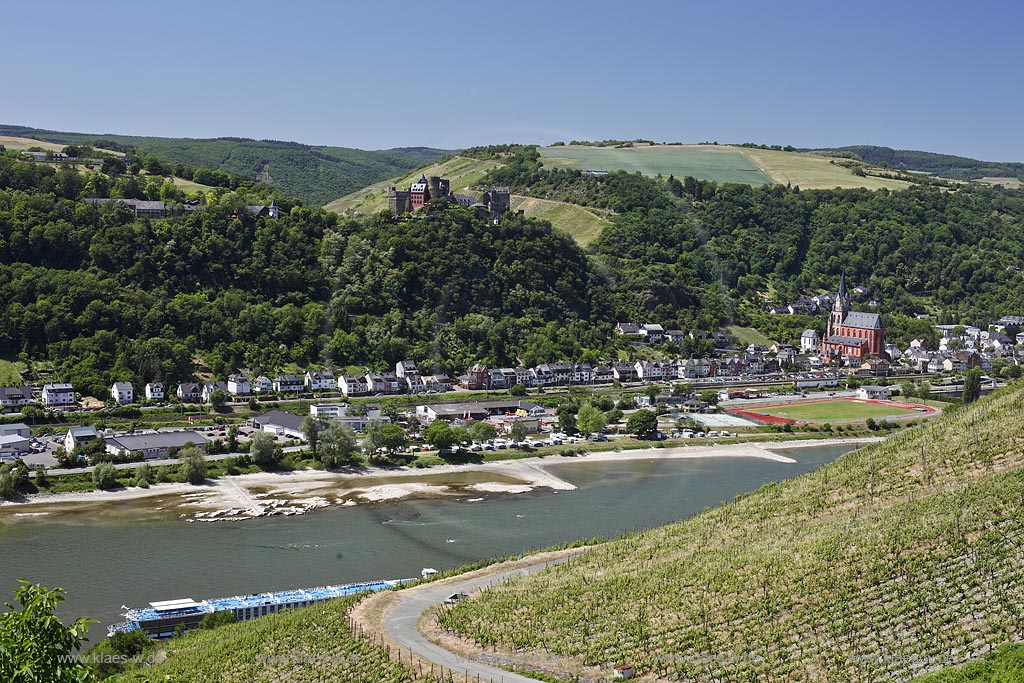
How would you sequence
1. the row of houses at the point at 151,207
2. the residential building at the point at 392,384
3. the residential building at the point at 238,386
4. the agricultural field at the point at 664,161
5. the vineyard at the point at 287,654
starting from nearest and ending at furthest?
the vineyard at the point at 287,654
the residential building at the point at 238,386
the residential building at the point at 392,384
the row of houses at the point at 151,207
the agricultural field at the point at 664,161

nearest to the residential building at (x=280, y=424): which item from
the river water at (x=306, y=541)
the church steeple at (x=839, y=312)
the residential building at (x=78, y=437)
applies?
the residential building at (x=78, y=437)

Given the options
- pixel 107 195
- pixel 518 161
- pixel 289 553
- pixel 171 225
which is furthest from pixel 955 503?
pixel 518 161

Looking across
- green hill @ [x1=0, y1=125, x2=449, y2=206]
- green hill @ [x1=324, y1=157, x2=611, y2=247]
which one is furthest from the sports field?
green hill @ [x1=0, y1=125, x2=449, y2=206]

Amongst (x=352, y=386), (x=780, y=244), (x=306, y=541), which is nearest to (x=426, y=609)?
(x=306, y=541)

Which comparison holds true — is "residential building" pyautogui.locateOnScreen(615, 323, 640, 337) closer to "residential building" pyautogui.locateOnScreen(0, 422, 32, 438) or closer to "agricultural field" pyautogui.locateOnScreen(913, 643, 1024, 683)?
"residential building" pyautogui.locateOnScreen(0, 422, 32, 438)

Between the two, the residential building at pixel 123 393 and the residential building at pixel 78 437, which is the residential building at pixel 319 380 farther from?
the residential building at pixel 78 437

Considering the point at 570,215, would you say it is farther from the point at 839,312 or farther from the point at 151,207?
the point at 151,207
